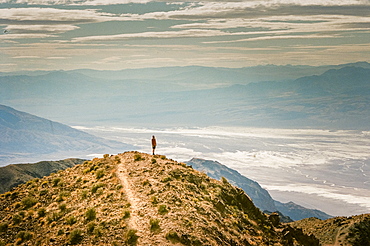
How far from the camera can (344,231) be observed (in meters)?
55.1

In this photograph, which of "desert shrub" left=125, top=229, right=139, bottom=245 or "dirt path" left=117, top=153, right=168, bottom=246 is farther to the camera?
"dirt path" left=117, top=153, right=168, bottom=246

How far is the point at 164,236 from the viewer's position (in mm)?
24438

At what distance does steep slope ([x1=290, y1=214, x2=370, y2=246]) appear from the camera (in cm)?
5322

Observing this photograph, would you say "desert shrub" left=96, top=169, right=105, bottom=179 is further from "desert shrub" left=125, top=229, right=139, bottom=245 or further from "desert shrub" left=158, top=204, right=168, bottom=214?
"desert shrub" left=125, top=229, right=139, bottom=245

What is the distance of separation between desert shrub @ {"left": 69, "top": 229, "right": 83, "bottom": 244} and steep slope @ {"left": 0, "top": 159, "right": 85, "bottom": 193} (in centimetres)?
13598

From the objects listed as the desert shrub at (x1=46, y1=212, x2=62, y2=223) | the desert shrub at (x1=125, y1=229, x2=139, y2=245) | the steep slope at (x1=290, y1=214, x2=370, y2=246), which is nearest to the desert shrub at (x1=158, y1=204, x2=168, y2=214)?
the desert shrub at (x1=125, y1=229, x2=139, y2=245)

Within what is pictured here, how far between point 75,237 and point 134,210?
3862mm

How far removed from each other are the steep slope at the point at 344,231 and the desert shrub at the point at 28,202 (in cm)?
3423

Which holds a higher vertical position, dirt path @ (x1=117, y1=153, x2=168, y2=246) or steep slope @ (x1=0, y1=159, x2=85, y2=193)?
dirt path @ (x1=117, y1=153, x2=168, y2=246)

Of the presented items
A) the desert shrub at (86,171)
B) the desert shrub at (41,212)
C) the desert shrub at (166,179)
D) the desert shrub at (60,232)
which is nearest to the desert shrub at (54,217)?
the desert shrub at (41,212)

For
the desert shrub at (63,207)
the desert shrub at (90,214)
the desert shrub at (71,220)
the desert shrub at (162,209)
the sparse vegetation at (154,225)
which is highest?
the sparse vegetation at (154,225)

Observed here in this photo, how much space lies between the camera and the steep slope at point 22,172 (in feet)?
519

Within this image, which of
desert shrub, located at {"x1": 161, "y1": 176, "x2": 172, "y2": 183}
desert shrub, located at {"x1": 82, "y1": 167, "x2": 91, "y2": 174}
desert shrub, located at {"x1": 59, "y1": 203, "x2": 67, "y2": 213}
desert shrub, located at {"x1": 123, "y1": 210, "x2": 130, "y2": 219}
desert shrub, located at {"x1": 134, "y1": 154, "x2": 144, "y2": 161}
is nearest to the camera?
desert shrub, located at {"x1": 123, "y1": 210, "x2": 130, "y2": 219}

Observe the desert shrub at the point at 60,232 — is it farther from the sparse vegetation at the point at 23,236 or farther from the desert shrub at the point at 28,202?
the desert shrub at the point at 28,202
